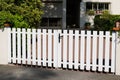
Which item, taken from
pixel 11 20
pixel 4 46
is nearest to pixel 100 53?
pixel 4 46

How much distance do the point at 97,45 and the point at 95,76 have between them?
979 mm

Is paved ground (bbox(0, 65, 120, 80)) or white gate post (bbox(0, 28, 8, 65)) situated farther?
white gate post (bbox(0, 28, 8, 65))

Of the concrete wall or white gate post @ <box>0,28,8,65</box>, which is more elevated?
the concrete wall

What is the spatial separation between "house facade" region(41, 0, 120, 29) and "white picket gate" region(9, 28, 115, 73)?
23.3 m

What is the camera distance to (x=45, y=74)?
9594 millimetres

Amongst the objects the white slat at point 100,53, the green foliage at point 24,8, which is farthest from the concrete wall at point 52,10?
the white slat at point 100,53

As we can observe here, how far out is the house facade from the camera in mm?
34156

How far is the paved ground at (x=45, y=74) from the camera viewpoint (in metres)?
9.16

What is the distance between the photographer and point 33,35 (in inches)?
409

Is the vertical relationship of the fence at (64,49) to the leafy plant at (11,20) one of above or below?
below

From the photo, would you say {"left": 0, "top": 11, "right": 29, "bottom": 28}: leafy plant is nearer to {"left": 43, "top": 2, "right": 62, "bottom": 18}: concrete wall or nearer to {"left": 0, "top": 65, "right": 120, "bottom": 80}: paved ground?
{"left": 0, "top": 65, "right": 120, "bottom": 80}: paved ground

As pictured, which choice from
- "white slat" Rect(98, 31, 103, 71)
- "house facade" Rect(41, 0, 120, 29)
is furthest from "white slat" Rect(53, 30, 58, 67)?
"house facade" Rect(41, 0, 120, 29)

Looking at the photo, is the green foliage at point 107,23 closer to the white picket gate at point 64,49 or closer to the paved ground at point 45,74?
the white picket gate at point 64,49

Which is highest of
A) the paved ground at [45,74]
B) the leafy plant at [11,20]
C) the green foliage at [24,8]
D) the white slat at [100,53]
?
the green foliage at [24,8]
